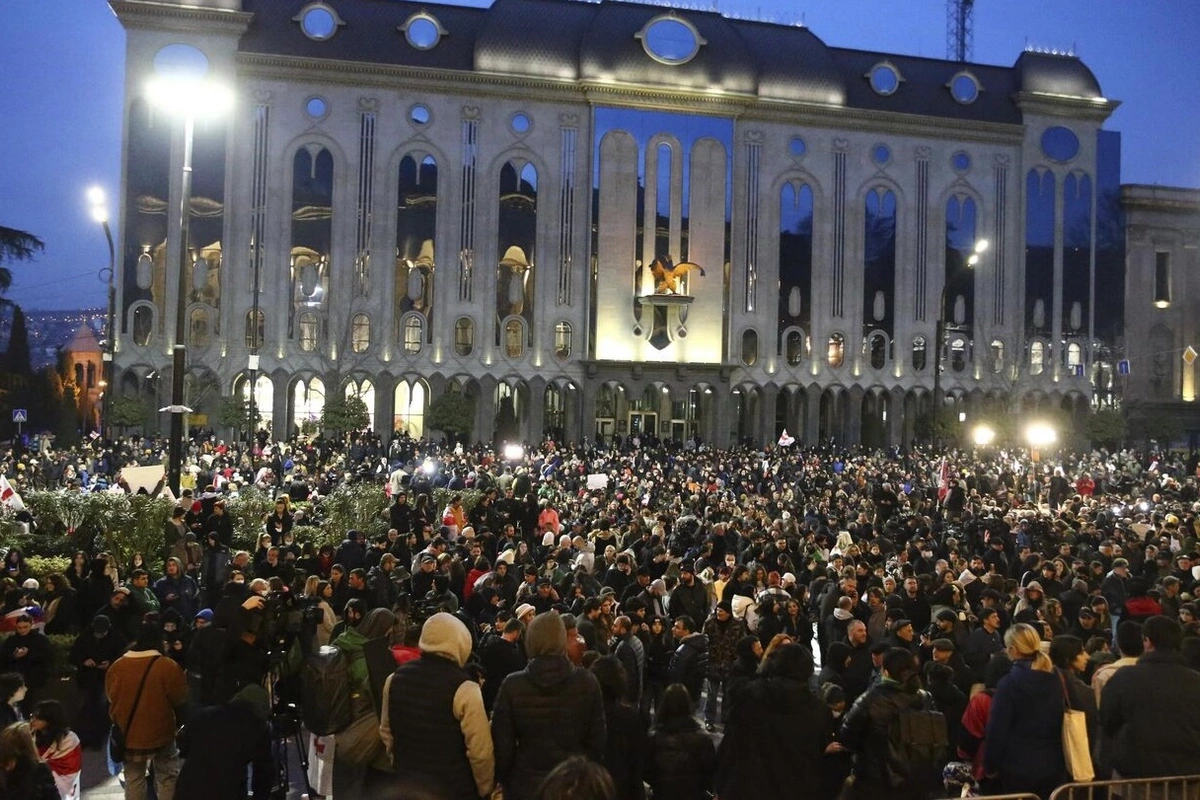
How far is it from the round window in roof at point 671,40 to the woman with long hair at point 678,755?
48.8 m

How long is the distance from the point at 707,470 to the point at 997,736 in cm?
2608

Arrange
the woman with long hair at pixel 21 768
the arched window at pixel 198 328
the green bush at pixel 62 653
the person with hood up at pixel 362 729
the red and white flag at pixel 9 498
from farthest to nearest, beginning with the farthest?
the arched window at pixel 198 328
the red and white flag at pixel 9 498
the green bush at pixel 62 653
the person with hood up at pixel 362 729
the woman with long hair at pixel 21 768

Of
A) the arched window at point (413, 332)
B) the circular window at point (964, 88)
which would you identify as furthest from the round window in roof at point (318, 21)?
the circular window at point (964, 88)

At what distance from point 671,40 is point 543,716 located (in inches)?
1968

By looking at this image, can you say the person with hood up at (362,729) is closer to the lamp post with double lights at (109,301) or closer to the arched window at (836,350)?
the lamp post with double lights at (109,301)

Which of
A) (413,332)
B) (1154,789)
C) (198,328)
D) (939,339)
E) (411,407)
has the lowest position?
(1154,789)

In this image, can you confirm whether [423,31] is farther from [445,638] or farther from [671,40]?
[445,638]

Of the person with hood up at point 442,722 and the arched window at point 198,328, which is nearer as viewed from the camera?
the person with hood up at point 442,722

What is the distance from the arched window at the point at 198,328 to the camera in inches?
1868

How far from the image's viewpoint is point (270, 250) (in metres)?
48.5

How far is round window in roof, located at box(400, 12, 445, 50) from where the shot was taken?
1989 inches

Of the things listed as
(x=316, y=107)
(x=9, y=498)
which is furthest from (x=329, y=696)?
(x=316, y=107)

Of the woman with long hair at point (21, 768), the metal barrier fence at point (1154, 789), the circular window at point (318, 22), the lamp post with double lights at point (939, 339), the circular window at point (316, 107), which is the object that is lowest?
the metal barrier fence at point (1154, 789)

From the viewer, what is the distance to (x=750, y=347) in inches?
2131
